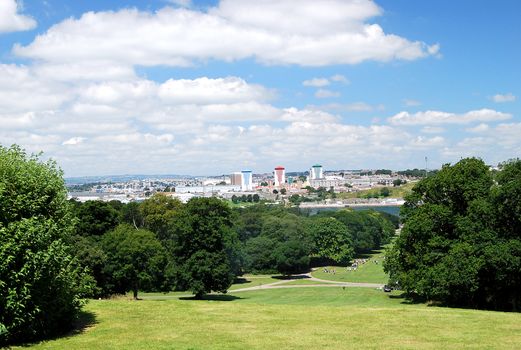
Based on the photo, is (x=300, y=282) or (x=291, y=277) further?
(x=291, y=277)

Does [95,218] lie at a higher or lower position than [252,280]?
higher

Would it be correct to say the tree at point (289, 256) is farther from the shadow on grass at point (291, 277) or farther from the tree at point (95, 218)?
the tree at point (95, 218)

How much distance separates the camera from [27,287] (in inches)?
611

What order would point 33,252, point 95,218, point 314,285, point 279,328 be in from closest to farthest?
1. point 33,252
2. point 279,328
3. point 95,218
4. point 314,285

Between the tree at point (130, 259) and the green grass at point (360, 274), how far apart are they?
31665 mm

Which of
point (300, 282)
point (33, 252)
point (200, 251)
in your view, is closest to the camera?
point (33, 252)

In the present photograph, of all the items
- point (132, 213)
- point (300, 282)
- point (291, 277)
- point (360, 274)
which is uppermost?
point (132, 213)

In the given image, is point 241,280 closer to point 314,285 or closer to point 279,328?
point 314,285

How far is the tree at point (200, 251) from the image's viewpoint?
45.5 m

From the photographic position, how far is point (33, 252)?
15789 mm

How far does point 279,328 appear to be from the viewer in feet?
61.7

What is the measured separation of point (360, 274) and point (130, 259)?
41.6m

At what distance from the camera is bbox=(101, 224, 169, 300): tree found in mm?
45750

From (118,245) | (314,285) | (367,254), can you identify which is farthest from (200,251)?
(367,254)
